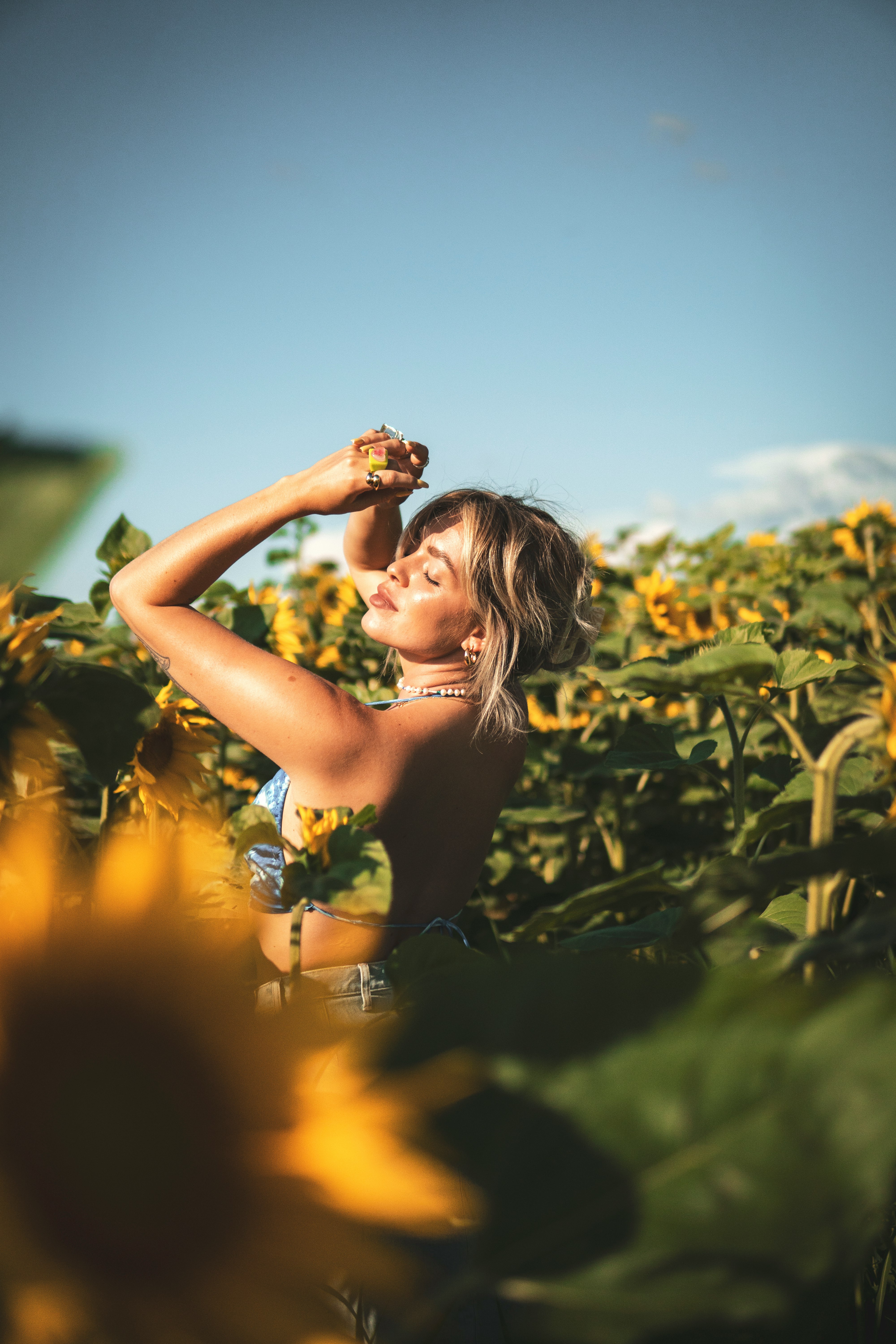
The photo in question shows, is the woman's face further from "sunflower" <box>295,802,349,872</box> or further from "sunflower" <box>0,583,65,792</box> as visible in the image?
"sunflower" <box>0,583,65,792</box>

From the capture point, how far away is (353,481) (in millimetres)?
1388

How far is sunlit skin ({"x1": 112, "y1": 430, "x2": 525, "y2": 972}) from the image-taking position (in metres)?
1.23

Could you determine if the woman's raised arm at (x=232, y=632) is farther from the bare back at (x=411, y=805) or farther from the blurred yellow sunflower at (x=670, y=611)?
the blurred yellow sunflower at (x=670, y=611)

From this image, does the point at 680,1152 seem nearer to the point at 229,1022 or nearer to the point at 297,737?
the point at 229,1022

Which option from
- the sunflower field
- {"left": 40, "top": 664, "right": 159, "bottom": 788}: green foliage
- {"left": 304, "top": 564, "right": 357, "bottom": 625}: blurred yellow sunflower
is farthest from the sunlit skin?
{"left": 304, "top": 564, "right": 357, "bottom": 625}: blurred yellow sunflower

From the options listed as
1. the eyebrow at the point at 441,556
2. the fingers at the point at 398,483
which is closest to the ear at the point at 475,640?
the eyebrow at the point at 441,556

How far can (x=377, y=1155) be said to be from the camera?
0.21m

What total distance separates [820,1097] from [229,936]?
0.15 m

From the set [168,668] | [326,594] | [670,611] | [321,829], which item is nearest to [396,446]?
[168,668]

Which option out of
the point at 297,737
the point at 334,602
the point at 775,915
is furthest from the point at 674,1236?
the point at 334,602

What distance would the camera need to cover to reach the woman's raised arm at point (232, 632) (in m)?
1.21

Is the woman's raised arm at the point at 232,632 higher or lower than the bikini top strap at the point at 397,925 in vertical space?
higher

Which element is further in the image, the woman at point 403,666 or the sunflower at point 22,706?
the woman at point 403,666

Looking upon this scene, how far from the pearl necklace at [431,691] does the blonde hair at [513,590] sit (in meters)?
0.03
